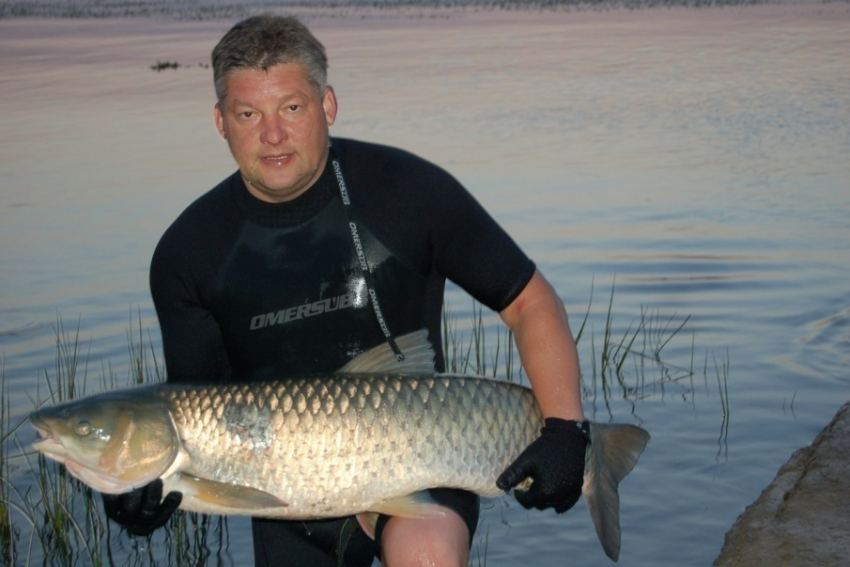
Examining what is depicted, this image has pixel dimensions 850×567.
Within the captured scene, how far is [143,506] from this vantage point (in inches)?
181

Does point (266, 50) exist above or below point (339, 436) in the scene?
above

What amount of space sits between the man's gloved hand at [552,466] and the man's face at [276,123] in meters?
1.39

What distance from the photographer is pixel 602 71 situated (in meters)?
23.3

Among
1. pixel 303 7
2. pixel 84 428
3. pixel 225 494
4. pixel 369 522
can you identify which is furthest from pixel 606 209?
pixel 303 7

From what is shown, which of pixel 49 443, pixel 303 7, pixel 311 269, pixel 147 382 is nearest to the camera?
pixel 49 443

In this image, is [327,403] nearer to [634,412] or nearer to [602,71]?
[634,412]

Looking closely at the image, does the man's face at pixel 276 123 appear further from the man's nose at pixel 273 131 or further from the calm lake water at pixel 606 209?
the calm lake water at pixel 606 209

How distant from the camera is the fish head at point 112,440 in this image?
4414 millimetres

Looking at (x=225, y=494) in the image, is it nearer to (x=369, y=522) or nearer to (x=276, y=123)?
(x=369, y=522)

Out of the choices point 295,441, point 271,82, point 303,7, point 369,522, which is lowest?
point 303,7

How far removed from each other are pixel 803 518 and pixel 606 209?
8.26m

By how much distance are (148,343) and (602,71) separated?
584 inches

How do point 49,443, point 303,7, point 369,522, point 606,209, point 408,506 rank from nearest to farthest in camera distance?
point 49,443, point 408,506, point 369,522, point 606,209, point 303,7

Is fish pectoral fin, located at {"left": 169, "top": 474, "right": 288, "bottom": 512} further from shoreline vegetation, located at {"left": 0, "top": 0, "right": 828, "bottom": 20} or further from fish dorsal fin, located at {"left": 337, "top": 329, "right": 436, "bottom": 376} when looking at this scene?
shoreline vegetation, located at {"left": 0, "top": 0, "right": 828, "bottom": 20}
